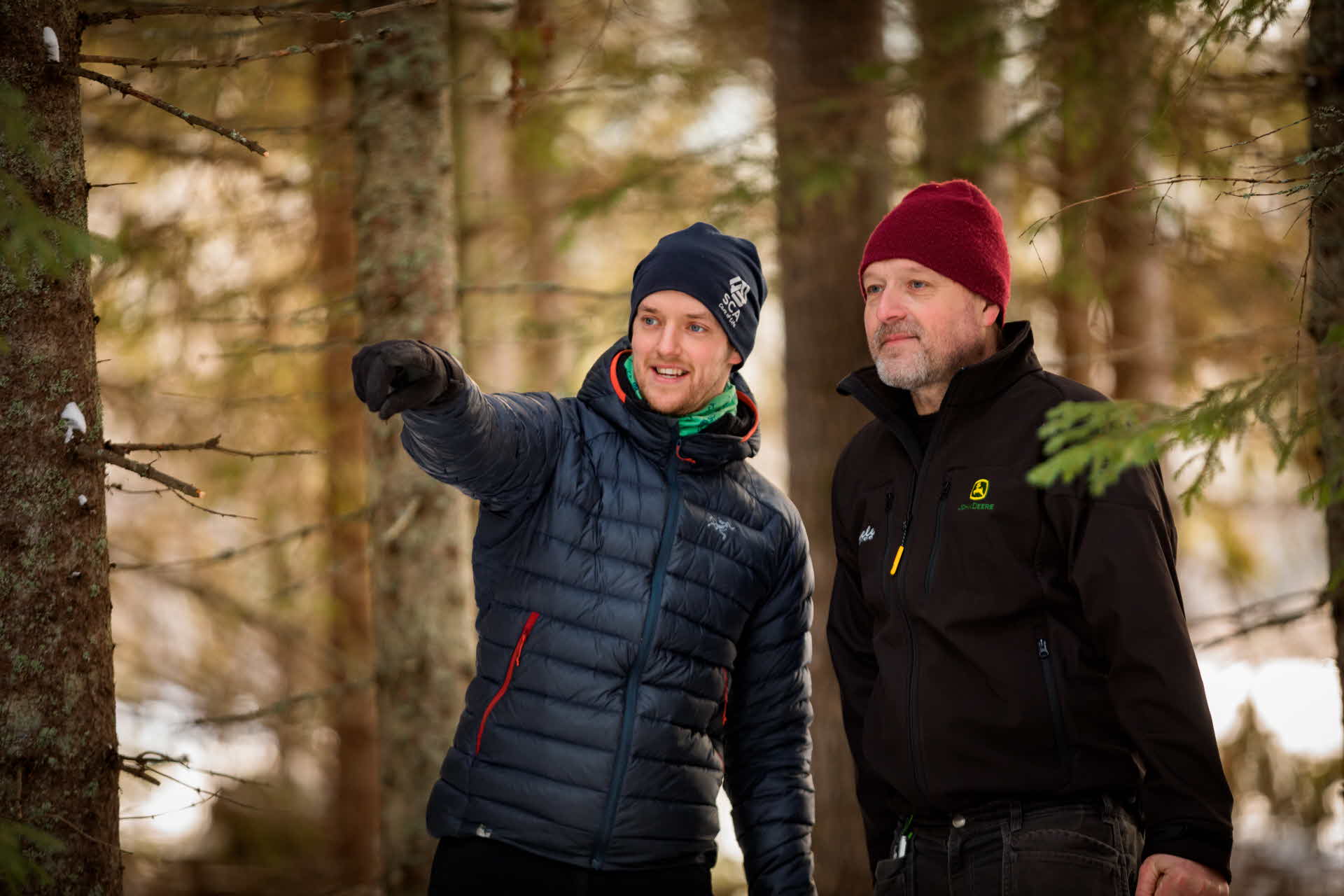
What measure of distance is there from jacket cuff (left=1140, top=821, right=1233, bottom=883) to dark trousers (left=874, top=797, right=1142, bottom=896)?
17cm

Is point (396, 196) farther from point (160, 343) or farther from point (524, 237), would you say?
point (160, 343)

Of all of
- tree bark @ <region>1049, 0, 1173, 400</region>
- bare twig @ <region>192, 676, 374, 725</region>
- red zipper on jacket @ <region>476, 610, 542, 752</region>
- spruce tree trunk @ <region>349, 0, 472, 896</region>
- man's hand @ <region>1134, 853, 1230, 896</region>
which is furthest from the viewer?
tree bark @ <region>1049, 0, 1173, 400</region>

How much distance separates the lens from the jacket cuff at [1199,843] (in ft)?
8.14

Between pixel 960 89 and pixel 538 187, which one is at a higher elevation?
pixel 538 187

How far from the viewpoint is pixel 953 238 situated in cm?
319

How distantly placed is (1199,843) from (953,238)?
176 cm

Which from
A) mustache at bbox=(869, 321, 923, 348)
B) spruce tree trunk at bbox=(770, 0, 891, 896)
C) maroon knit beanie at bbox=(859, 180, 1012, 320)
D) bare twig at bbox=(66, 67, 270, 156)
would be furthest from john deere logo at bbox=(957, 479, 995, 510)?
spruce tree trunk at bbox=(770, 0, 891, 896)

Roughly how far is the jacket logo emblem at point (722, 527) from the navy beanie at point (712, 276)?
58 cm

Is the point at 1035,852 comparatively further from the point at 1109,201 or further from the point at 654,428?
the point at 1109,201

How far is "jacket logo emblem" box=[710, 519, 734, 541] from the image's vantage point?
3271 mm

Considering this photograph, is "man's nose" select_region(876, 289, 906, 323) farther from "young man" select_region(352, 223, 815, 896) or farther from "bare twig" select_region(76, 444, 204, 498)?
"bare twig" select_region(76, 444, 204, 498)

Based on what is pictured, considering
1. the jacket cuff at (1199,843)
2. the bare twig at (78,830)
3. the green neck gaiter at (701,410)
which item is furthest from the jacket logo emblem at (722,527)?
the bare twig at (78,830)

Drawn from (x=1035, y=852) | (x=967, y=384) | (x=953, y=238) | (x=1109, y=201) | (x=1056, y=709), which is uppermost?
(x=1109, y=201)

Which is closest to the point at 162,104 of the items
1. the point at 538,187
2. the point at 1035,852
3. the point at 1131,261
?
the point at 1035,852
